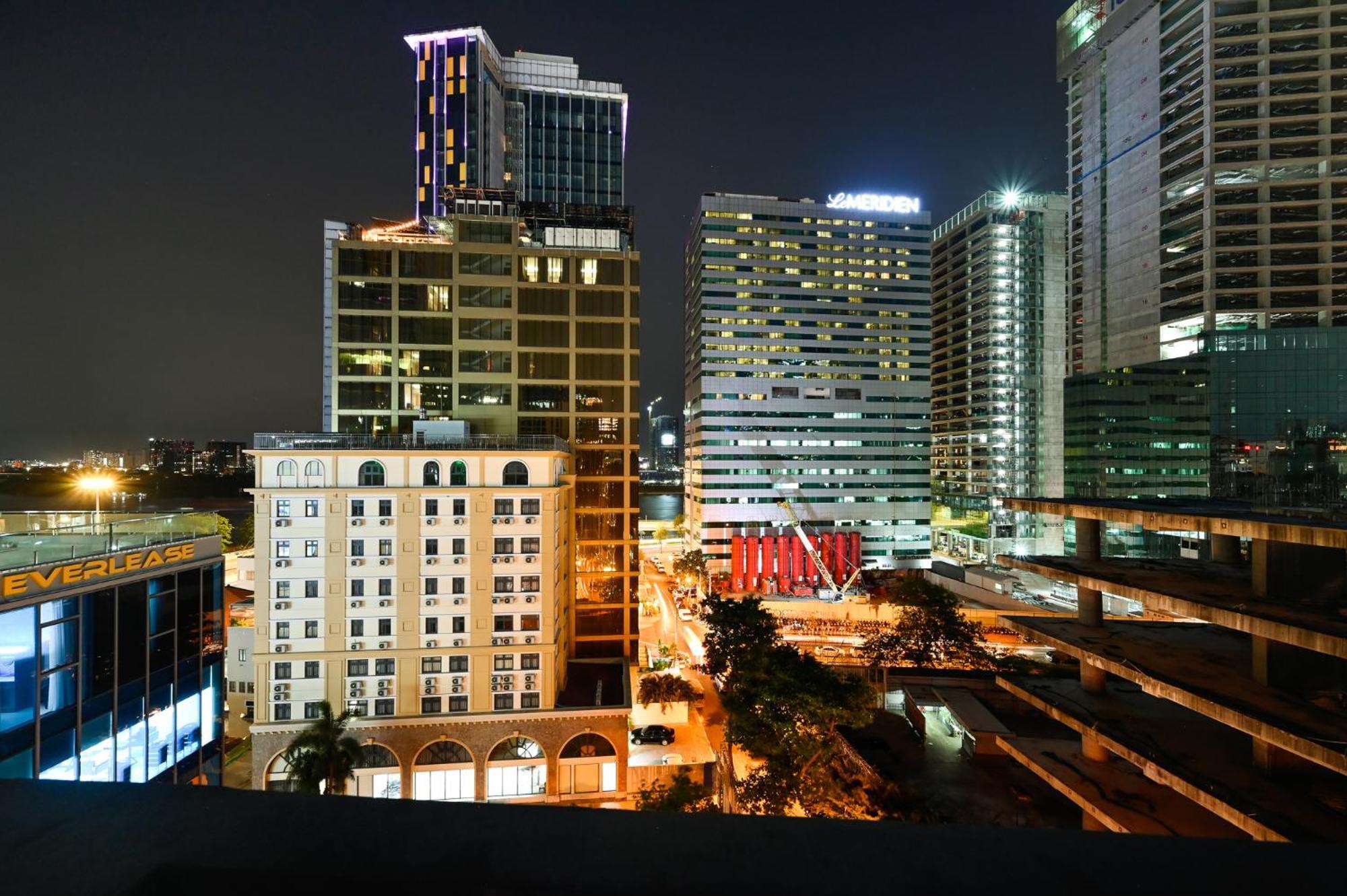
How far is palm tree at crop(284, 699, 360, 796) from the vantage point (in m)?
24.0

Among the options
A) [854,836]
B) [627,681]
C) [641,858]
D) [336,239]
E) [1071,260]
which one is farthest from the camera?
[1071,260]

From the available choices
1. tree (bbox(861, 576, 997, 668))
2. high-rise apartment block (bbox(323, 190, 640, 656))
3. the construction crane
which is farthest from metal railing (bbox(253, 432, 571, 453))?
the construction crane

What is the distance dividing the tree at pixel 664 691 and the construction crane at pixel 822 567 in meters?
35.4

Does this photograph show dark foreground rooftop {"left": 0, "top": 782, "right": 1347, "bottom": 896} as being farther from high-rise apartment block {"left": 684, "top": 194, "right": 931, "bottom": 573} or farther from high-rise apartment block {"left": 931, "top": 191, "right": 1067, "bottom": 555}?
high-rise apartment block {"left": 931, "top": 191, "right": 1067, "bottom": 555}

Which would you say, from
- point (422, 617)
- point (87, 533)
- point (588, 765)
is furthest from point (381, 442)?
point (588, 765)

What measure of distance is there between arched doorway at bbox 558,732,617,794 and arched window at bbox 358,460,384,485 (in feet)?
53.6

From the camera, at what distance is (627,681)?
35.2 m

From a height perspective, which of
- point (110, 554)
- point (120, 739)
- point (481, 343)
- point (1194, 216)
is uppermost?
point (1194, 216)

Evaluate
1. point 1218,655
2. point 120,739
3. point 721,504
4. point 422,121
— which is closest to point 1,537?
point 120,739

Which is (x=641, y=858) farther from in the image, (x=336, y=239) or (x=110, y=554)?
(x=336, y=239)

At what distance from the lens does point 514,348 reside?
4253 cm

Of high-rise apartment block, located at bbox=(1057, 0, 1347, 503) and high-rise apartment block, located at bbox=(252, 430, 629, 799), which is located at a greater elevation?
high-rise apartment block, located at bbox=(1057, 0, 1347, 503)

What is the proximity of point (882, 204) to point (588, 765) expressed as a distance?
80.9m

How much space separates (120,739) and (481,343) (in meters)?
32.1
